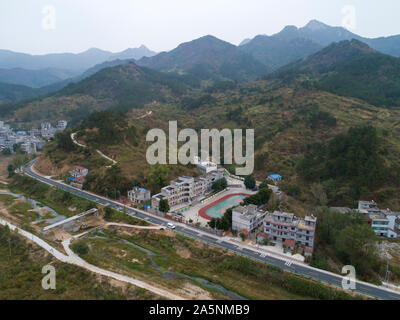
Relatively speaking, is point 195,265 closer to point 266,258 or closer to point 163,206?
point 266,258

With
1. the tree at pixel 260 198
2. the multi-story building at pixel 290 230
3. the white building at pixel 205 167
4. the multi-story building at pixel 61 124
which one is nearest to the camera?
the multi-story building at pixel 290 230

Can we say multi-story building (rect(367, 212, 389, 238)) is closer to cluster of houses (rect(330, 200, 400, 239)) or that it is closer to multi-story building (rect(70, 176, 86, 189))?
cluster of houses (rect(330, 200, 400, 239))

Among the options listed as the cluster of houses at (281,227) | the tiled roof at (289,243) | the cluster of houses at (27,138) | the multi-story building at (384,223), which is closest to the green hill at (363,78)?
the multi-story building at (384,223)

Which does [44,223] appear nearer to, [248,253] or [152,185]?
[152,185]

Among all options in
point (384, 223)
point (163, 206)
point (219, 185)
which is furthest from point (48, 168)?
point (384, 223)

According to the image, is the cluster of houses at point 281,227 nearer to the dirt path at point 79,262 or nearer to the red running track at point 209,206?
the red running track at point 209,206
